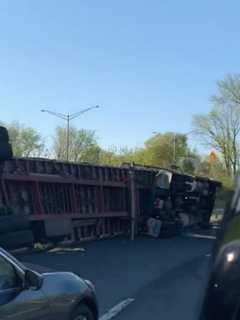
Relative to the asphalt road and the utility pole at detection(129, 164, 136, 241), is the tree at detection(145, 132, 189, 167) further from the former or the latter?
the asphalt road

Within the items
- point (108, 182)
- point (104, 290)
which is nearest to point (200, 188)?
point (108, 182)

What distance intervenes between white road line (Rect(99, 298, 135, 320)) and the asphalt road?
0.25ft

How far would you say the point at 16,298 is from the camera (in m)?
4.70

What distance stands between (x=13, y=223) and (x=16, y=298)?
7959 mm

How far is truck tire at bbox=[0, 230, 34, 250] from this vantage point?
12.1 meters

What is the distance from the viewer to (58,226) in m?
15.5

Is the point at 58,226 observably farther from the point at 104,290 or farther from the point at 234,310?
the point at 234,310

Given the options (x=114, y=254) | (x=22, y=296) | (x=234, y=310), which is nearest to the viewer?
(x=234, y=310)

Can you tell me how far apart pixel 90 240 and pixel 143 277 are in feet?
20.8

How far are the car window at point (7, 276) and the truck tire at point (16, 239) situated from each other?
24.2 ft

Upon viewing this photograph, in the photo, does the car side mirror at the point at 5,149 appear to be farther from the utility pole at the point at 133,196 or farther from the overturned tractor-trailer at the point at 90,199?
the utility pole at the point at 133,196

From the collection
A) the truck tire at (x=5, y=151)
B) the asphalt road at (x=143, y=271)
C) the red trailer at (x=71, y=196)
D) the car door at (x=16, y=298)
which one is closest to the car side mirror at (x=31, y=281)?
the car door at (x=16, y=298)

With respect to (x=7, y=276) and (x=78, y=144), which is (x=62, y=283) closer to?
(x=7, y=276)

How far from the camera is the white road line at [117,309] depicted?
7.85 meters
